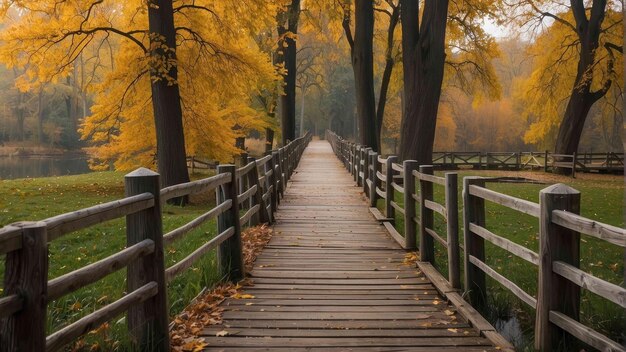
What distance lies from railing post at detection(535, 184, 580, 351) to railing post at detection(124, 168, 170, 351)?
2828mm

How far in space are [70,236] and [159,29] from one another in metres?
6.48

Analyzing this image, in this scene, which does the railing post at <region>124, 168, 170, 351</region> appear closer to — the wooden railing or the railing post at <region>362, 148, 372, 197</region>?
the wooden railing

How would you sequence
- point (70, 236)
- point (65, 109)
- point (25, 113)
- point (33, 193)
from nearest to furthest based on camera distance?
point (70, 236) → point (33, 193) → point (25, 113) → point (65, 109)

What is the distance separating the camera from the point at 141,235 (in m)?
4.03

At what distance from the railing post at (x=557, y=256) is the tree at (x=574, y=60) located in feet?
74.4

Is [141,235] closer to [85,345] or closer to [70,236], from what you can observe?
[85,345]

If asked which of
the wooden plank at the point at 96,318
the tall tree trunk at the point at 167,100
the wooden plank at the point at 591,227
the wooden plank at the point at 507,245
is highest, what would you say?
the tall tree trunk at the point at 167,100

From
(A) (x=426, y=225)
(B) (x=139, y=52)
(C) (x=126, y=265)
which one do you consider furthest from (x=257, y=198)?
(B) (x=139, y=52)

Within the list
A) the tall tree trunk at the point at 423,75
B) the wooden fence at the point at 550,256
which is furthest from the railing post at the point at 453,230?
the tall tree trunk at the point at 423,75

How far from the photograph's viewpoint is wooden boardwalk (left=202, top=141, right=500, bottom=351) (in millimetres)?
4430

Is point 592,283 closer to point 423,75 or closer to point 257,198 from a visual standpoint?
point 257,198

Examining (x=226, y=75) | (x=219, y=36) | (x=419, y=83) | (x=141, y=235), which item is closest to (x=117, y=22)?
(x=219, y=36)

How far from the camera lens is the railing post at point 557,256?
389 centimetres

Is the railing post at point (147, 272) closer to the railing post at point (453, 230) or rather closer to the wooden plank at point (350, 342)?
the wooden plank at point (350, 342)
